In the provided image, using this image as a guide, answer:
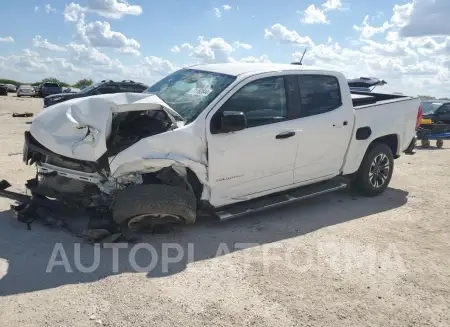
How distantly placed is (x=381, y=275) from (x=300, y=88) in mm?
2592

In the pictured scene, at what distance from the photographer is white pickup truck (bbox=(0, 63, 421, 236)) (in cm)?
457

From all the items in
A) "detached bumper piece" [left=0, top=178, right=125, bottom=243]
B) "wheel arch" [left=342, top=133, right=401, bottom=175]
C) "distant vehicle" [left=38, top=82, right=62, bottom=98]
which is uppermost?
"wheel arch" [left=342, top=133, right=401, bottom=175]

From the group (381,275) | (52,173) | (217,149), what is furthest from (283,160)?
(52,173)

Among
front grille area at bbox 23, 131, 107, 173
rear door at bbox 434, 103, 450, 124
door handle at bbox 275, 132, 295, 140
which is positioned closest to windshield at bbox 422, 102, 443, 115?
rear door at bbox 434, 103, 450, 124

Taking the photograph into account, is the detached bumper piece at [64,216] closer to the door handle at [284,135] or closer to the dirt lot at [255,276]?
the dirt lot at [255,276]

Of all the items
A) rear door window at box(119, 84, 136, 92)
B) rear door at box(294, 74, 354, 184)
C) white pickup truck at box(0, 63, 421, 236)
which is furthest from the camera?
rear door window at box(119, 84, 136, 92)

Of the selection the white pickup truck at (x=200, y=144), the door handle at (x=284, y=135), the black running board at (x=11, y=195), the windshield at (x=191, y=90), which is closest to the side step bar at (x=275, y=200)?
the white pickup truck at (x=200, y=144)

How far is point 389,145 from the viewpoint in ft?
22.7

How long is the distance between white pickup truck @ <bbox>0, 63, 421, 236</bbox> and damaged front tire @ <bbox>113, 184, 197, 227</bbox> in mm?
11

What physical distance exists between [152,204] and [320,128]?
2503 millimetres

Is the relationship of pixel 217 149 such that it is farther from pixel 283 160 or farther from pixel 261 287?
pixel 261 287

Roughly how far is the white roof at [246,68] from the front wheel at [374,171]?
5.16 ft

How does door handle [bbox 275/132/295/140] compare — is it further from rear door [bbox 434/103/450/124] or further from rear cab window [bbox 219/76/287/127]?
rear door [bbox 434/103/450/124]

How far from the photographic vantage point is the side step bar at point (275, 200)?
17.2ft
